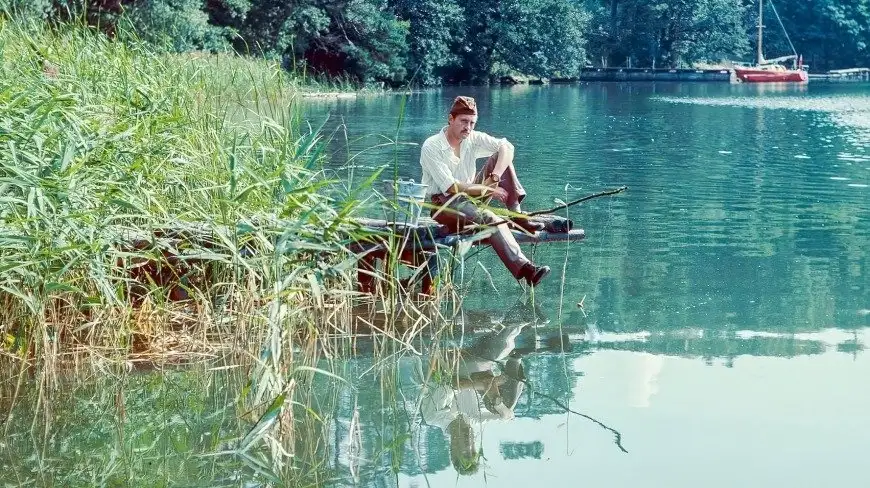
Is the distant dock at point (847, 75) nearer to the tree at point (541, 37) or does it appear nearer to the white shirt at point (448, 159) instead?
the tree at point (541, 37)

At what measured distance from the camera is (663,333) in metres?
7.27

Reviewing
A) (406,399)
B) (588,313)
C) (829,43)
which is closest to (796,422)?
(406,399)

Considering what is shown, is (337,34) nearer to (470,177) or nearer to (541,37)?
(541,37)

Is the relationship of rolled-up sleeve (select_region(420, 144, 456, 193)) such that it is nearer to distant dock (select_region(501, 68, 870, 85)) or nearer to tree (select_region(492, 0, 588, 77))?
tree (select_region(492, 0, 588, 77))

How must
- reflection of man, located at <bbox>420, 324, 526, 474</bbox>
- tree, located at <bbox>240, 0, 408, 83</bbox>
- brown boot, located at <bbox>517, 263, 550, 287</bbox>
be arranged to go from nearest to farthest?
reflection of man, located at <bbox>420, 324, 526, 474</bbox> < brown boot, located at <bbox>517, 263, 550, 287</bbox> < tree, located at <bbox>240, 0, 408, 83</bbox>

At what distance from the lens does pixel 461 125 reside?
24.9 feet

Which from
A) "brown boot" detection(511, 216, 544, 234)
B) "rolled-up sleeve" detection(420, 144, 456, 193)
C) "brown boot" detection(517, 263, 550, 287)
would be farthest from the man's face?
"brown boot" detection(517, 263, 550, 287)

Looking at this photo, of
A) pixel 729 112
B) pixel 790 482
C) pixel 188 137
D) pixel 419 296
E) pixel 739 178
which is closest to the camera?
pixel 790 482

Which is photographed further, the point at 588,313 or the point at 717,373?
the point at 588,313

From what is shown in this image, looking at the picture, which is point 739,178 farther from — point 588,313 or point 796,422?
point 796,422

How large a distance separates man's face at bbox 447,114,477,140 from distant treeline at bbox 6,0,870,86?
12.7 feet

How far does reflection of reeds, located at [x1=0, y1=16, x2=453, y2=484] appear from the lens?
5.53 metres

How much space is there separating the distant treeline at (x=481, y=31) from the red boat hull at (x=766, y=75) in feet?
26.5

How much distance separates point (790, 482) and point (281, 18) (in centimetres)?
3614
